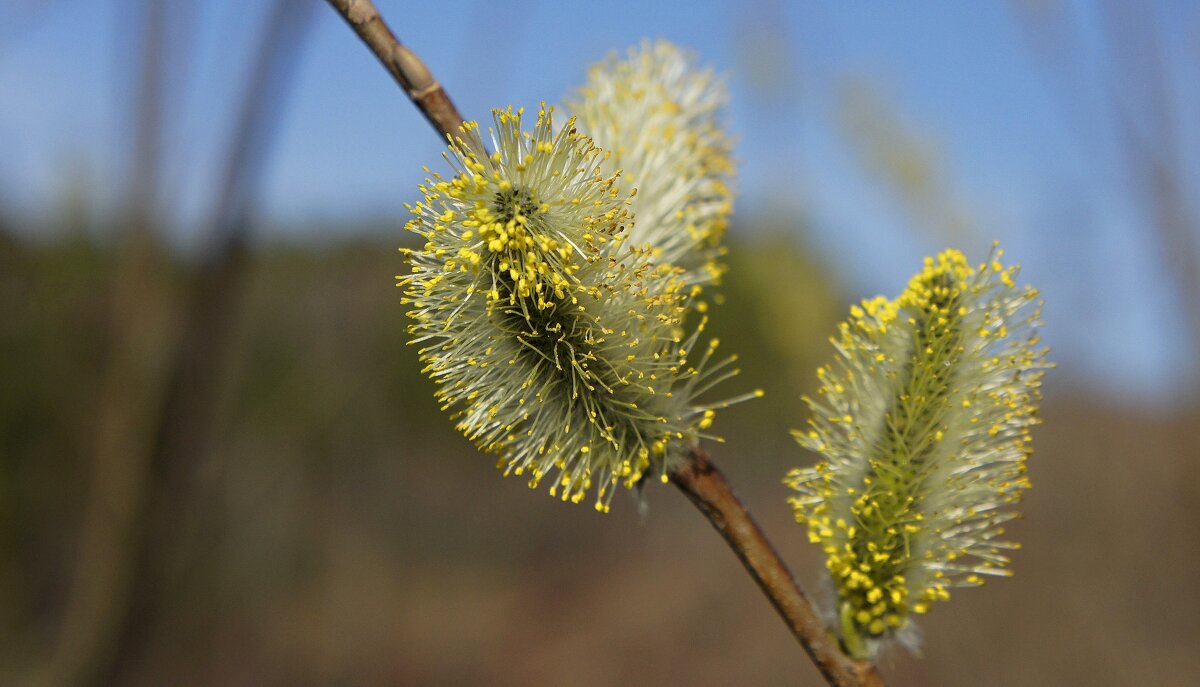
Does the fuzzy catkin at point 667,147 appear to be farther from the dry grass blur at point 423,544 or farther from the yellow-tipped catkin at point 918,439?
the dry grass blur at point 423,544

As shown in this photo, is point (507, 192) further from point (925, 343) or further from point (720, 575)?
point (720, 575)

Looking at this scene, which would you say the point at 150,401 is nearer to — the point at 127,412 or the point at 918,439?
the point at 127,412

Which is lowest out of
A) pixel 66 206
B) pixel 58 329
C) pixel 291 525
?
pixel 291 525

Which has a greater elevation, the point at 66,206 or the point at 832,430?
the point at 66,206

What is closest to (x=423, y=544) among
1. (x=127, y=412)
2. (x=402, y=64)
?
(x=127, y=412)

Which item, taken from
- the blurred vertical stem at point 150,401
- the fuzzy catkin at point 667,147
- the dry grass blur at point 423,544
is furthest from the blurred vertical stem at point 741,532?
the dry grass blur at point 423,544

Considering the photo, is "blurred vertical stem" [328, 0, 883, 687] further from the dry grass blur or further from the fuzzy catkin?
the dry grass blur

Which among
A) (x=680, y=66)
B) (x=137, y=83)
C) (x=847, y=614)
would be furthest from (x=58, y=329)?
(x=847, y=614)
